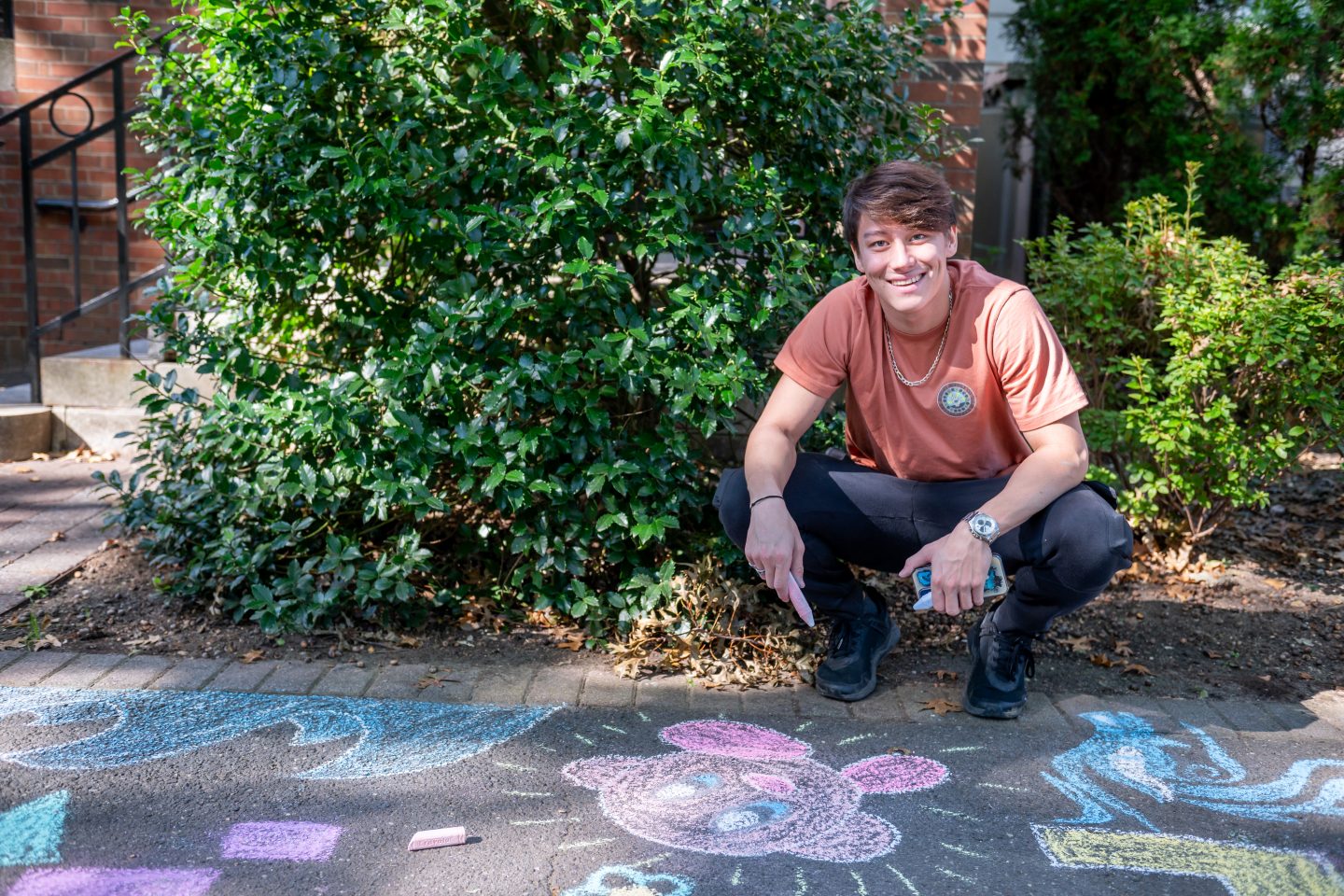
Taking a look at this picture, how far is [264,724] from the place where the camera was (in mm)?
2957

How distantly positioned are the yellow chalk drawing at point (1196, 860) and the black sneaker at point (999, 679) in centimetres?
59

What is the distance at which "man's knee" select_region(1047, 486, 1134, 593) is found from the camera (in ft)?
9.46

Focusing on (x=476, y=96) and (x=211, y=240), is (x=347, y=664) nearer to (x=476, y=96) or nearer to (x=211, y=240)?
(x=211, y=240)

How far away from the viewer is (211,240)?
11.5ft

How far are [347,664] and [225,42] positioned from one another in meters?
1.81

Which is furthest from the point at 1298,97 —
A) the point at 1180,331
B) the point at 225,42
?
the point at 225,42

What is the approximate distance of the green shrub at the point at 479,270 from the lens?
11.0 ft

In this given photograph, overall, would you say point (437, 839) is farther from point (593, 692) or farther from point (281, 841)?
point (593, 692)

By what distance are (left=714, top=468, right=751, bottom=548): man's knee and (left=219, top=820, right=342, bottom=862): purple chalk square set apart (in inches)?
48.6

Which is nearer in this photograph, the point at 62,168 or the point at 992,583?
the point at 992,583

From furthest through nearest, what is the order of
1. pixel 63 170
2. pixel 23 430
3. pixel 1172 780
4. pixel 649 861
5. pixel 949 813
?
pixel 63 170
pixel 23 430
pixel 1172 780
pixel 949 813
pixel 649 861

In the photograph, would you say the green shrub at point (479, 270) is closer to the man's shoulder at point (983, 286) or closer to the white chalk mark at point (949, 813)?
the man's shoulder at point (983, 286)

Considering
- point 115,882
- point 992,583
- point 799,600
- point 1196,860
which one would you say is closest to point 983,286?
point 992,583

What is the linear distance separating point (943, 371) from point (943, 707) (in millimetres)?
888
